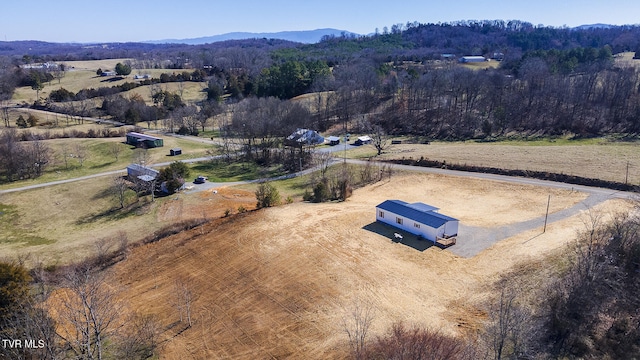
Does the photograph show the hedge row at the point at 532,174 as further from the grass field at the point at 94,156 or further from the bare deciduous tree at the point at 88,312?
the bare deciduous tree at the point at 88,312

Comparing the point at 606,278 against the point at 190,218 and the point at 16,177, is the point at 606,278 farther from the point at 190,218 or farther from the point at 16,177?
the point at 16,177

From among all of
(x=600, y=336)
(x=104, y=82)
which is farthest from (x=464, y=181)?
(x=104, y=82)

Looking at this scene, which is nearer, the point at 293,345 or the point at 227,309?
the point at 293,345

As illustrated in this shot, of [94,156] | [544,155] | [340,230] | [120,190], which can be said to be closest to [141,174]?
[120,190]

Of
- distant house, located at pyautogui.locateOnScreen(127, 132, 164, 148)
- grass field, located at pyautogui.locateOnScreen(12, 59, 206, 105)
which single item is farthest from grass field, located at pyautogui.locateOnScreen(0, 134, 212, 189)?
grass field, located at pyautogui.locateOnScreen(12, 59, 206, 105)

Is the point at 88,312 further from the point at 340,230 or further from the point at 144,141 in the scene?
the point at 144,141

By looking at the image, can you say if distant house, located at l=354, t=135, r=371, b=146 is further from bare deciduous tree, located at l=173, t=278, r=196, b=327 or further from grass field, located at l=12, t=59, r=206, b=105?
grass field, located at l=12, t=59, r=206, b=105
